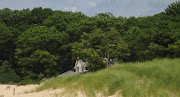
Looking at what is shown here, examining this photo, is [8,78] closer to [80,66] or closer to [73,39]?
[80,66]

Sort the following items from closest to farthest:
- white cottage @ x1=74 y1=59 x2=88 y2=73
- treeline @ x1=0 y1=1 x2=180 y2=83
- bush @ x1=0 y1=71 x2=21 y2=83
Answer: treeline @ x1=0 y1=1 x2=180 y2=83 → bush @ x1=0 y1=71 x2=21 y2=83 → white cottage @ x1=74 y1=59 x2=88 y2=73

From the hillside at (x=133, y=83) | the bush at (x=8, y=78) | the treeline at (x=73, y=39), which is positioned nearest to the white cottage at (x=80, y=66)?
the treeline at (x=73, y=39)

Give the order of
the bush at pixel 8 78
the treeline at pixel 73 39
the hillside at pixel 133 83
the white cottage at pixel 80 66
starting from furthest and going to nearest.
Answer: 1. the white cottage at pixel 80 66
2. the bush at pixel 8 78
3. the treeline at pixel 73 39
4. the hillside at pixel 133 83

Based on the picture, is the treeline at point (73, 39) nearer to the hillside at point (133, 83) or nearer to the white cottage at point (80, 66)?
the white cottage at point (80, 66)

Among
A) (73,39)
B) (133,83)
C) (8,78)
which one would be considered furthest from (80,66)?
(133,83)

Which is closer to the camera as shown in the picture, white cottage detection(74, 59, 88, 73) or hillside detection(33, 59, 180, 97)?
hillside detection(33, 59, 180, 97)

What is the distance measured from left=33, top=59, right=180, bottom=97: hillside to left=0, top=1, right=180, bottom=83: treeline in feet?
43.2

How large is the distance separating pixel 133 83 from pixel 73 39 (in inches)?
1355

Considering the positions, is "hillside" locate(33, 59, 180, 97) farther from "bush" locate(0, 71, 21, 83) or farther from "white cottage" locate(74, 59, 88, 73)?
"white cottage" locate(74, 59, 88, 73)

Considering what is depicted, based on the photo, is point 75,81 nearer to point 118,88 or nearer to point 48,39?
point 118,88

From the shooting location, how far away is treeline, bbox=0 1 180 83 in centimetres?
2525

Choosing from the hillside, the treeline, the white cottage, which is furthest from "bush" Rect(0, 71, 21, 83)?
the hillside

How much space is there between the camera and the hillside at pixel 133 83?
811cm

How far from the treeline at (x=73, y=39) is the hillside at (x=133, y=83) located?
13164 mm
